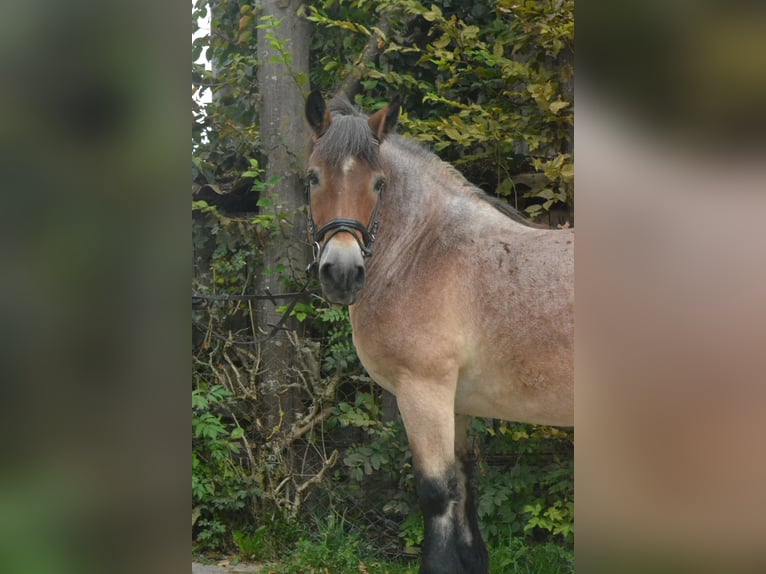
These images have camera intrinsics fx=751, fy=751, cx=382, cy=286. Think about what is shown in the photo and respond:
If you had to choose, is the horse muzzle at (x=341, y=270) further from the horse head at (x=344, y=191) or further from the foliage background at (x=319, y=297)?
the foliage background at (x=319, y=297)

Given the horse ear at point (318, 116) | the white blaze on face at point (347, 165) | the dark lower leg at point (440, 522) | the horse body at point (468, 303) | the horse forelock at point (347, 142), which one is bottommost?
the dark lower leg at point (440, 522)

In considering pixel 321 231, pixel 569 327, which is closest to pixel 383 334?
pixel 321 231

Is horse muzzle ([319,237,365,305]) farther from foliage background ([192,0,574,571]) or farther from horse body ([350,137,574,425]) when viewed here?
foliage background ([192,0,574,571])

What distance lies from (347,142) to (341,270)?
449mm

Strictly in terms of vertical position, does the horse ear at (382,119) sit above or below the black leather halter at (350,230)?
above

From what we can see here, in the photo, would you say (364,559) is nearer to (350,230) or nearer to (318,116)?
(350,230)

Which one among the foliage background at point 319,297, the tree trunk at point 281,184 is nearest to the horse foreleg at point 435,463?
the foliage background at point 319,297

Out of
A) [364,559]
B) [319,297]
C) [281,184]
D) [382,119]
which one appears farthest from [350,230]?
[364,559]

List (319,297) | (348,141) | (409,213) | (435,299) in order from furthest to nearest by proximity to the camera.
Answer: (319,297), (409,213), (435,299), (348,141)

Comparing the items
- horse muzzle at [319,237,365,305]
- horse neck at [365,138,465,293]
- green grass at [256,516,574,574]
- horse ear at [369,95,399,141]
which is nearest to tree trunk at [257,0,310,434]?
green grass at [256,516,574,574]

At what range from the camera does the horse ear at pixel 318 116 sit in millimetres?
2656

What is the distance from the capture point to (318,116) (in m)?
2.67
